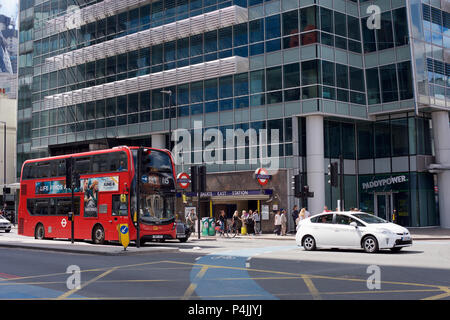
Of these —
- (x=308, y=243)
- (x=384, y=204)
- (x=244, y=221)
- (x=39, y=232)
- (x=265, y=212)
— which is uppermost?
(x=384, y=204)

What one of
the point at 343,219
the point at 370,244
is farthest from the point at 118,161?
the point at 370,244

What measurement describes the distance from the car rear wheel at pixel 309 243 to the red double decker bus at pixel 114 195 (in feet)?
23.1

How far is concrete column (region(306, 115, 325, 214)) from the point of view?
36906 mm

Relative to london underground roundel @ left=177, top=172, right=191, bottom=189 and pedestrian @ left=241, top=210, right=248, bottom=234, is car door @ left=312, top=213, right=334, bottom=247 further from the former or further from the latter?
london underground roundel @ left=177, top=172, right=191, bottom=189

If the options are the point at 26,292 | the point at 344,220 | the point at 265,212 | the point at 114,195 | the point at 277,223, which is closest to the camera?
the point at 26,292

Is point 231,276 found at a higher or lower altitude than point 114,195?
lower

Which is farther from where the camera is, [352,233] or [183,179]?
[183,179]

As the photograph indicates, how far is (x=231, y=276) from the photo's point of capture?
43.9ft

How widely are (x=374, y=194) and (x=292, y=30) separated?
1320 cm

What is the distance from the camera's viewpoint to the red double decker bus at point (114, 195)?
24844 mm

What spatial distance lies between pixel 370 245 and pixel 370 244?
1.4 inches

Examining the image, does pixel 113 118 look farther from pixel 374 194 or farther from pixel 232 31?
pixel 374 194

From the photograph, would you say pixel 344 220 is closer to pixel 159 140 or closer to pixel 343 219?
pixel 343 219

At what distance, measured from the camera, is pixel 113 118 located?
4847 centimetres
